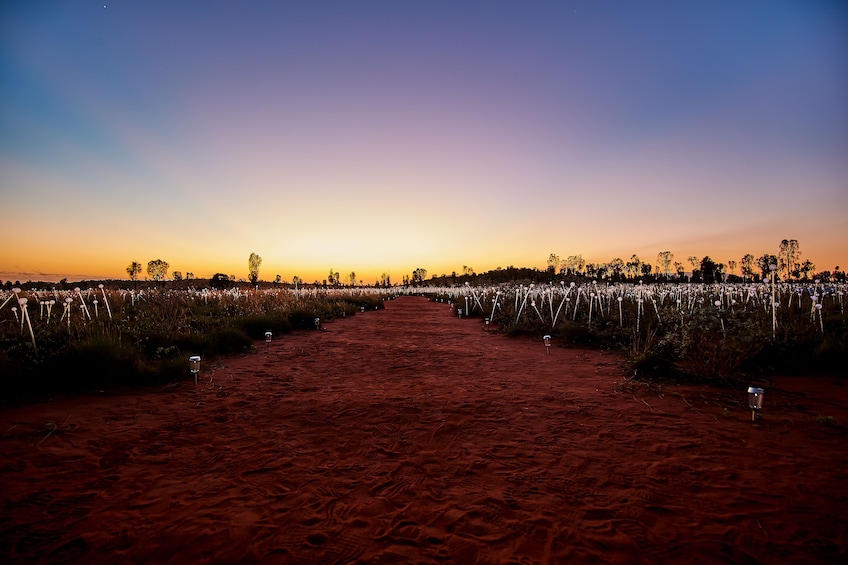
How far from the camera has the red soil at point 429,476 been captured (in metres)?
2.50

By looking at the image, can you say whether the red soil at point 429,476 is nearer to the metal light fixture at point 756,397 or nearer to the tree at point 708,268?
the metal light fixture at point 756,397

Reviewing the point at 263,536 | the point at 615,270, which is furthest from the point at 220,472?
the point at 615,270

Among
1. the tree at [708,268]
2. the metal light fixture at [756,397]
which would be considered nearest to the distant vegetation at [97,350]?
the metal light fixture at [756,397]

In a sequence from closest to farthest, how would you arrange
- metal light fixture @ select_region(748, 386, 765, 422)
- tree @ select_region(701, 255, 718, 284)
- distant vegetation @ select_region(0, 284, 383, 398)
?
metal light fixture @ select_region(748, 386, 765, 422), distant vegetation @ select_region(0, 284, 383, 398), tree @ select_region(701, 255, 718, 284)

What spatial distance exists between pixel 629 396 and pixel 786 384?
2.77 m

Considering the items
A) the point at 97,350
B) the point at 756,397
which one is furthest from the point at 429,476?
the point at 97,350

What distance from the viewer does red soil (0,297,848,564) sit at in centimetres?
250

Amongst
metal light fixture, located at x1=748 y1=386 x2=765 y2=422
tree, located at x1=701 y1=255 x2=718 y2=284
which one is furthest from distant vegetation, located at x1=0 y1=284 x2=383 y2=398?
tree, located at x1=701 y1=255 x2=718 y2=284

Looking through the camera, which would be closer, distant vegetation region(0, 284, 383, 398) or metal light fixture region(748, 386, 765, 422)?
metal light fixture region(748, 386, 765, 422)

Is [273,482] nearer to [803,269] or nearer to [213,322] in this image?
[213,322]

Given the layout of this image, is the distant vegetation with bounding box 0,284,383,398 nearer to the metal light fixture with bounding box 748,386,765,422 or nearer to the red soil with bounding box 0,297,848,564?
the red soil with bounding box 0,297,848,564

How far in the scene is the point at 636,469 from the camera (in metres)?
3.47

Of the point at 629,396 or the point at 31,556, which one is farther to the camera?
the point at 629,396

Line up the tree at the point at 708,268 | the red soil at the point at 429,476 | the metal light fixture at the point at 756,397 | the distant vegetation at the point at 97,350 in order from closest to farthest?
1. the red soil at the point at 429,476
2. the metal light fixture at the point at 756,397
3. the distant vegetation at the point at 97,350
4. the tree at the point at 708,268
